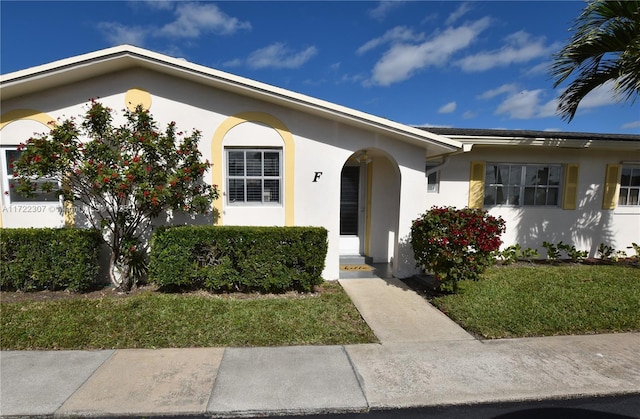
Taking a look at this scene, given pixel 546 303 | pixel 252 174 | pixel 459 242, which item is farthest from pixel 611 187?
pixel 252 174

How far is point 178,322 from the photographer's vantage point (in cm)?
431

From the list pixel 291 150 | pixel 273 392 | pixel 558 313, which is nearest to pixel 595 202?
pixel 558 313

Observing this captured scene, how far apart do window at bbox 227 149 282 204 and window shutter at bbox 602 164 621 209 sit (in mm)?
8672

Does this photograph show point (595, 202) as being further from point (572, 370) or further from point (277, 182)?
point (277, 182)

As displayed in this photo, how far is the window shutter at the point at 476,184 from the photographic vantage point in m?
7.83

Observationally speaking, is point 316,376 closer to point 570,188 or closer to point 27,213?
point 27,213

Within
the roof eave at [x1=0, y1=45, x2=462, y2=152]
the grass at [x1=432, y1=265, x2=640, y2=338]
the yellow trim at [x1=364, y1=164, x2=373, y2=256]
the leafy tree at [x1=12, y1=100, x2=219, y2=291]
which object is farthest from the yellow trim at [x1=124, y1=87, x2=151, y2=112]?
the grass at [x1=432, y1=265, x2=640, y2=338]

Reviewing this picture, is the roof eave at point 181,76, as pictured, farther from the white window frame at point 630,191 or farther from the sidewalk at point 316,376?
the white window frame at point 630,191

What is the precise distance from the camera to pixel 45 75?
538cm

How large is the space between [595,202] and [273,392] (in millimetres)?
9669

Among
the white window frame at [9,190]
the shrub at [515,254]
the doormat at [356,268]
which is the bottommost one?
the doormat at [356,268]

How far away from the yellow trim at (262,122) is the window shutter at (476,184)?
476 cm

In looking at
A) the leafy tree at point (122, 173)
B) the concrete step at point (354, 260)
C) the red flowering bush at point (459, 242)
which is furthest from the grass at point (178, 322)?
the concrete step at point (354, 260)

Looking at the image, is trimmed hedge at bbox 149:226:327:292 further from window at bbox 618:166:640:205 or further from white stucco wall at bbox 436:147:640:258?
window at bbox 618:166:640:205
